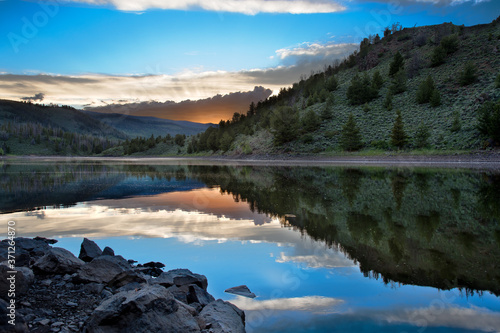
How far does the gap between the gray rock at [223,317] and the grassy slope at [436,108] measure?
182 feet

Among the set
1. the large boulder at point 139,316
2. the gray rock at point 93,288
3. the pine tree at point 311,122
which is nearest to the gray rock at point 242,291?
the large boulder at point 139,316

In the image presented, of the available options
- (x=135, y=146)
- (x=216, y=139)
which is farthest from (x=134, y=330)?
(x=135, y=146)

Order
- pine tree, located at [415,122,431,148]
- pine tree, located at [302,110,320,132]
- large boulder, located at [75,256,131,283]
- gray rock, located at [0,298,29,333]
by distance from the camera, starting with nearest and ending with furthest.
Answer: gray rock, located at [0,298,29,333] → large boulder, located at [75,256,131,283] → pine tree, located at [415,122,431,148] → pine tree, located at [302,110,320,132]

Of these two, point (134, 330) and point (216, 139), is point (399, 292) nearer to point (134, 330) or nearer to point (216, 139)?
point (134, 330)

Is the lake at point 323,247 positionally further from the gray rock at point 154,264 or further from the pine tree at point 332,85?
the pine tree at point 332,85

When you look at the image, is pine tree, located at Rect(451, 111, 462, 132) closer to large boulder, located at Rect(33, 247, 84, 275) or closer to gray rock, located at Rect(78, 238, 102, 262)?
gray rock, located at Rect(78, 238, 102, 262)

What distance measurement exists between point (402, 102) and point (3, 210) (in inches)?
3155

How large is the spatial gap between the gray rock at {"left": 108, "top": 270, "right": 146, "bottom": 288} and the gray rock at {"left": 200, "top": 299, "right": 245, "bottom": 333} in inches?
77.0

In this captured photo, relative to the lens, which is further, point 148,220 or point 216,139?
point 216,139

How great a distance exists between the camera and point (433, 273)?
736cm

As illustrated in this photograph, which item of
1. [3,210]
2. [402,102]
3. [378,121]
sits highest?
[402,102]

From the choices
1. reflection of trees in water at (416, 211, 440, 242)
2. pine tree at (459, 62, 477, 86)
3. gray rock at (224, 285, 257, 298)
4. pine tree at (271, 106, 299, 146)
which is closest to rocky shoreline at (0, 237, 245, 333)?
gray rock at (224, 285, 257, 298)

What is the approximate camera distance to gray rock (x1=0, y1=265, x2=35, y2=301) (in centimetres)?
529

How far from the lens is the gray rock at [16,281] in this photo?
5.29 metres
